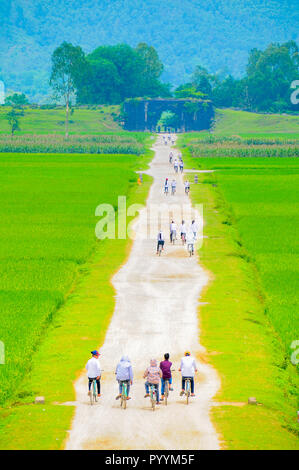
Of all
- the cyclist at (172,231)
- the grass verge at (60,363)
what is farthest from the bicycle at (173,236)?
the grass verge at (60,363)

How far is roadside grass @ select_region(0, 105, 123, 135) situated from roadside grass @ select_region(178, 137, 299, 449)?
11326 centimetres

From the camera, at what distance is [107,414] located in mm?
23812

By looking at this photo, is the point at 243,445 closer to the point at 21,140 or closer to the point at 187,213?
the point at 187,213

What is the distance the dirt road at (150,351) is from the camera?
22125mm

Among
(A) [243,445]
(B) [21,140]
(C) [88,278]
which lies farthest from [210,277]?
(B) [21,140]

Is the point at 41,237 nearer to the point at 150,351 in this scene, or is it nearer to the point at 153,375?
the point at 150,351

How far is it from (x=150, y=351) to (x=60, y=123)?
162502 mm

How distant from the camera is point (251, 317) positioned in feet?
113

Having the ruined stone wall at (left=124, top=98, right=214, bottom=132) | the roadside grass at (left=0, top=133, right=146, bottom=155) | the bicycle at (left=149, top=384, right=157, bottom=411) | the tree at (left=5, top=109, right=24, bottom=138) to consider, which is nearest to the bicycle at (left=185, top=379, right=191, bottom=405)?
the bicycle at (left=149, top=384, right=157, bottom=411)

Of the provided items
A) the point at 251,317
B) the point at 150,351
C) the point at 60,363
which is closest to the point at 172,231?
the point at 251,317

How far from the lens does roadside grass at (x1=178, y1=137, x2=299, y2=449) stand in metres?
23.7

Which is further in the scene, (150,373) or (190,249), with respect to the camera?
(190,249)

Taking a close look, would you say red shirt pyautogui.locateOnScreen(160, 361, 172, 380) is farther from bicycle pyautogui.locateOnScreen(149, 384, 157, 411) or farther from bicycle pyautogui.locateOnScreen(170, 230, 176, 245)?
bicycle pyautogui.locateOnScreen(170, 230, 176, 245)

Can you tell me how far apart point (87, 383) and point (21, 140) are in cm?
12856
